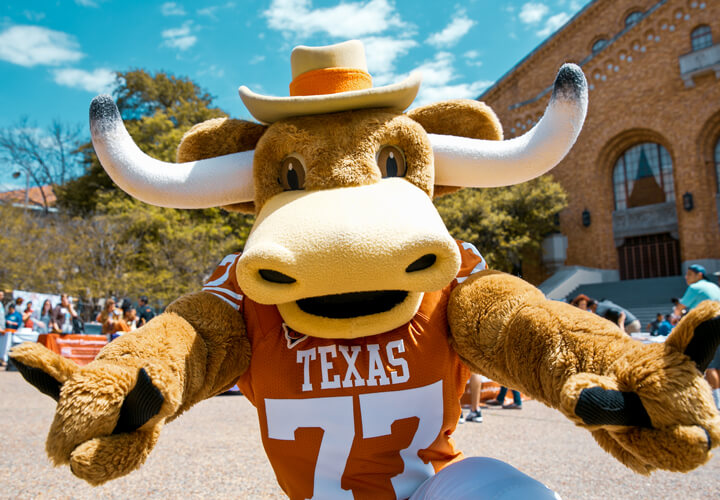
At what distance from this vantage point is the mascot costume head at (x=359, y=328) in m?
1.22

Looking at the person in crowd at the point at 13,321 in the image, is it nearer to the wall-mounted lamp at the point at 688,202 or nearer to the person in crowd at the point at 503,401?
the person in crowd at the point at 503,401

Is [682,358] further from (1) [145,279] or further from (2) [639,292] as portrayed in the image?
(2) [639,292]

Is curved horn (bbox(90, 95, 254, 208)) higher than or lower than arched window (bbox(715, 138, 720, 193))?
lower

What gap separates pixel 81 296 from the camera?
18578mm

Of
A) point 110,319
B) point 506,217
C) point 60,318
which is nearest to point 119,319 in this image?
point 110,319

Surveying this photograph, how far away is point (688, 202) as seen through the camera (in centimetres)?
1983

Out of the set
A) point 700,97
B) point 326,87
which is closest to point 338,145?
point 326,87

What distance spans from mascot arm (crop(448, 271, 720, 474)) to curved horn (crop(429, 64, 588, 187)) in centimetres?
54

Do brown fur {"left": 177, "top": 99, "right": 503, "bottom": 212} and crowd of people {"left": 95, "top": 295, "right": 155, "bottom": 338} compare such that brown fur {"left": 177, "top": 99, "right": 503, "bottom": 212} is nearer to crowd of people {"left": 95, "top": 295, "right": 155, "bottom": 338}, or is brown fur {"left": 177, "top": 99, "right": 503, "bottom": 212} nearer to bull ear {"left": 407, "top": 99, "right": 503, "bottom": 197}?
bull ear {"left": 407, "top": 99, "right": 503, "bottom": 197}

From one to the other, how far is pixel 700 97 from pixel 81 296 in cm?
2248

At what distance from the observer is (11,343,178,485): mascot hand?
1230 mm

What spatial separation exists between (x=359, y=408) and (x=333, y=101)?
0.96 m

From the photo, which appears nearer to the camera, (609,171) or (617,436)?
(617,436)

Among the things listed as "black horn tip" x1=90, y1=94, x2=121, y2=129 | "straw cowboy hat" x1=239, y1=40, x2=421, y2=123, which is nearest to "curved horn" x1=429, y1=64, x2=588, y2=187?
"straw cowboy hat" x1=239, y1=40, x2=421, y2=123
